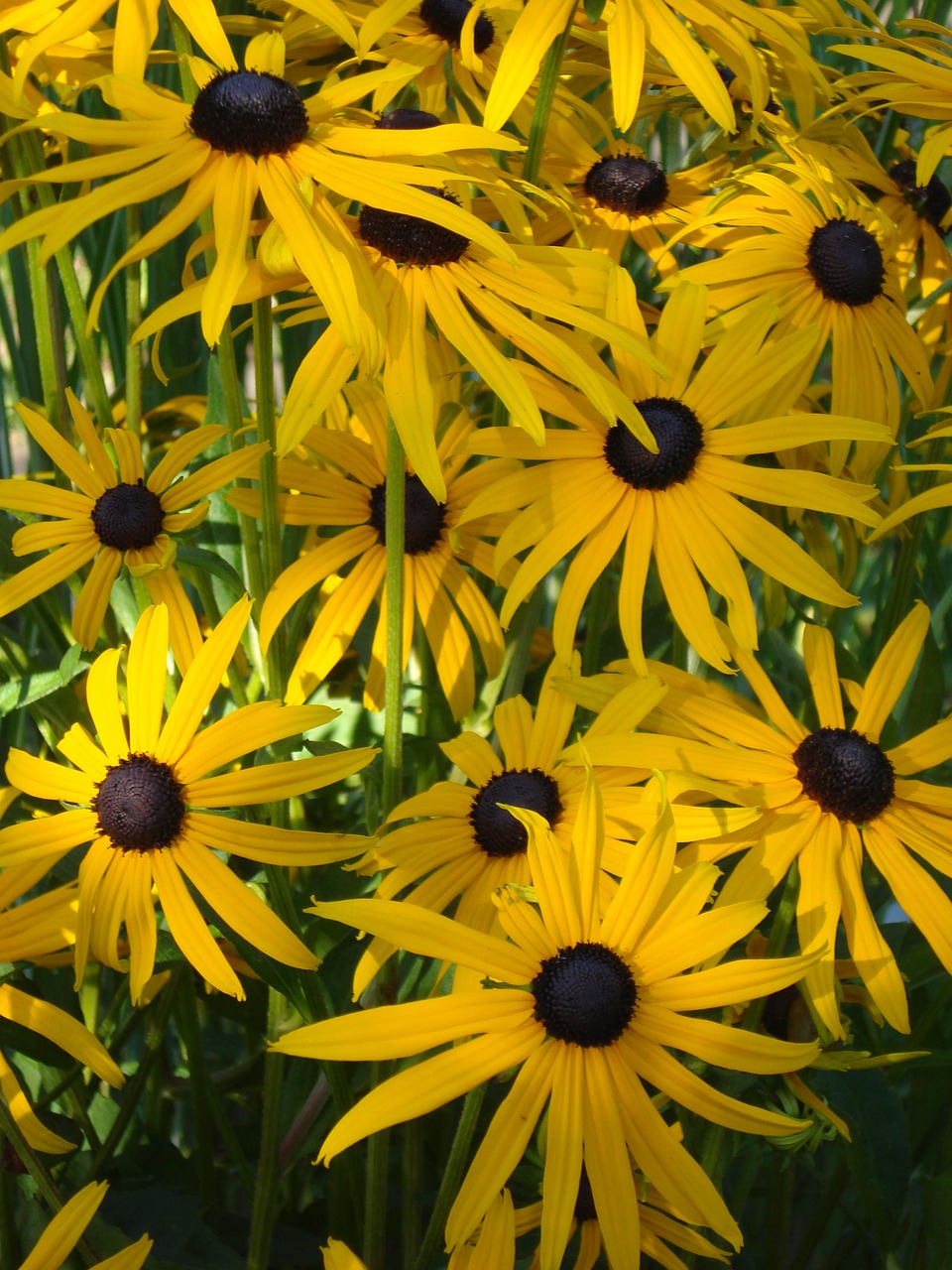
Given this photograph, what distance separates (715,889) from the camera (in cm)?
77

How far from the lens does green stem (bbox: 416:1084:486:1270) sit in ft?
1.90

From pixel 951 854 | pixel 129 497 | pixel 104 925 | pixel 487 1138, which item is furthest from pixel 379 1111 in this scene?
pixel 129 497

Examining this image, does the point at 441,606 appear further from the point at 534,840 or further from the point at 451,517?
the point at 534,840

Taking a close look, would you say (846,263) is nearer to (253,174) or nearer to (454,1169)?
(253,174)

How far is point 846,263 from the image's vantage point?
79 centimetres

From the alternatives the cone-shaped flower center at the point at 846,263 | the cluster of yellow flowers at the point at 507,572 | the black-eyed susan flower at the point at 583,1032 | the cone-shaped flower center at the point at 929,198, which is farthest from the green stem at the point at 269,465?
the cone-shaped flower center at the point at 929,198

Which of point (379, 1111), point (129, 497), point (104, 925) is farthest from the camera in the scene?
point (129, 497)

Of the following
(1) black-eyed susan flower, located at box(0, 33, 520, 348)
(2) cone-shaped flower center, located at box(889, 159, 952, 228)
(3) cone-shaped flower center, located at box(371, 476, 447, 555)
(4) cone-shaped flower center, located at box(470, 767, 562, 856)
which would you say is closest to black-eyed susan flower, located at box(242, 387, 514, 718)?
(3) cone-shaped flower center, located at box(371, 476, 447, 555)

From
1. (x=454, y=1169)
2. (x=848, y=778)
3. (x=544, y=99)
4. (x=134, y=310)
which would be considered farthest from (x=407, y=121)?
(x=454, y=1169)

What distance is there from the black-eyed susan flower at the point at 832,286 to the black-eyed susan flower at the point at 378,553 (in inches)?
7.7

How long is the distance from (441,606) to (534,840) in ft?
0.98

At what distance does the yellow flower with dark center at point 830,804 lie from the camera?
0.60m

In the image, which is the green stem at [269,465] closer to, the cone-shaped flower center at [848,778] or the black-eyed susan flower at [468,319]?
the black-eyed susan flower at [468,319]

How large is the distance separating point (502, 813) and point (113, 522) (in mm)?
278
